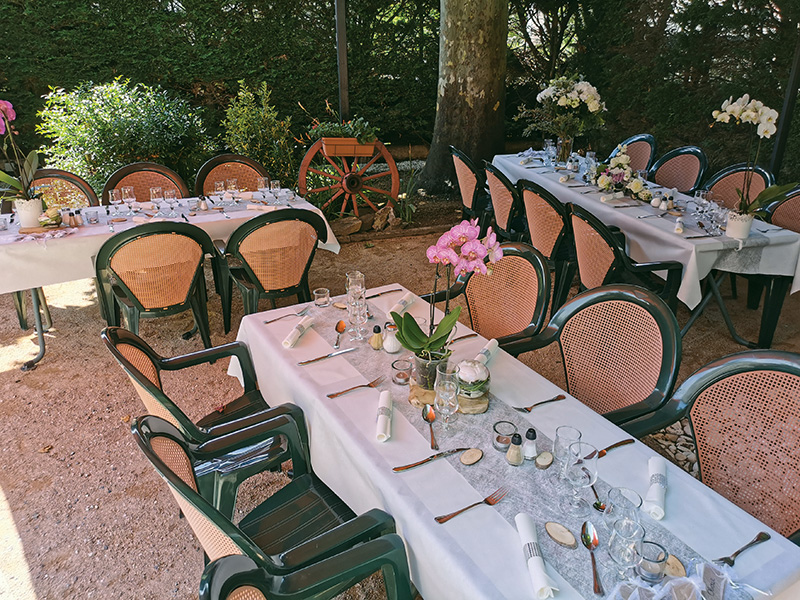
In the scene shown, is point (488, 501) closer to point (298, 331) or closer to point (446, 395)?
point (446, 395)

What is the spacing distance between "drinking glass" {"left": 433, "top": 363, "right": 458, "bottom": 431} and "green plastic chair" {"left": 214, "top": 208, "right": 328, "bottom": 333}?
6.23 feet

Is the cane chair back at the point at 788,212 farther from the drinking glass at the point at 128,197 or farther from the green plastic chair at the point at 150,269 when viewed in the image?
the drinking glass at the point at 128,197

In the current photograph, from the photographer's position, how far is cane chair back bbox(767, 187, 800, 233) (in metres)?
3.96

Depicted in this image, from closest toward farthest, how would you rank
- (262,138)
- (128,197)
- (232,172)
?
(128,197)
(232,172)
(262,138)

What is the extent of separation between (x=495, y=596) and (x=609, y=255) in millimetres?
2492

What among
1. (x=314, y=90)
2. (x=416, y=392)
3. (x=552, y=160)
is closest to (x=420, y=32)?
(x=314, y=90)

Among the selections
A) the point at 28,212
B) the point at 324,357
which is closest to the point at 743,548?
the point at 324,357

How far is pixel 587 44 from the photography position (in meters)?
8.15

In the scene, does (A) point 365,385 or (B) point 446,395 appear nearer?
(B) point 446,395

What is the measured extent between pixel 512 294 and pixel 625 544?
59.5 inches

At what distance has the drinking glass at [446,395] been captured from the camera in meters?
1.79

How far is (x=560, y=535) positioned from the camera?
1.40m

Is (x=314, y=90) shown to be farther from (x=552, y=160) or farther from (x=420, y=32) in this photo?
(x=552, y=160)

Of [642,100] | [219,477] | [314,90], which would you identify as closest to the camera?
[219,477]
